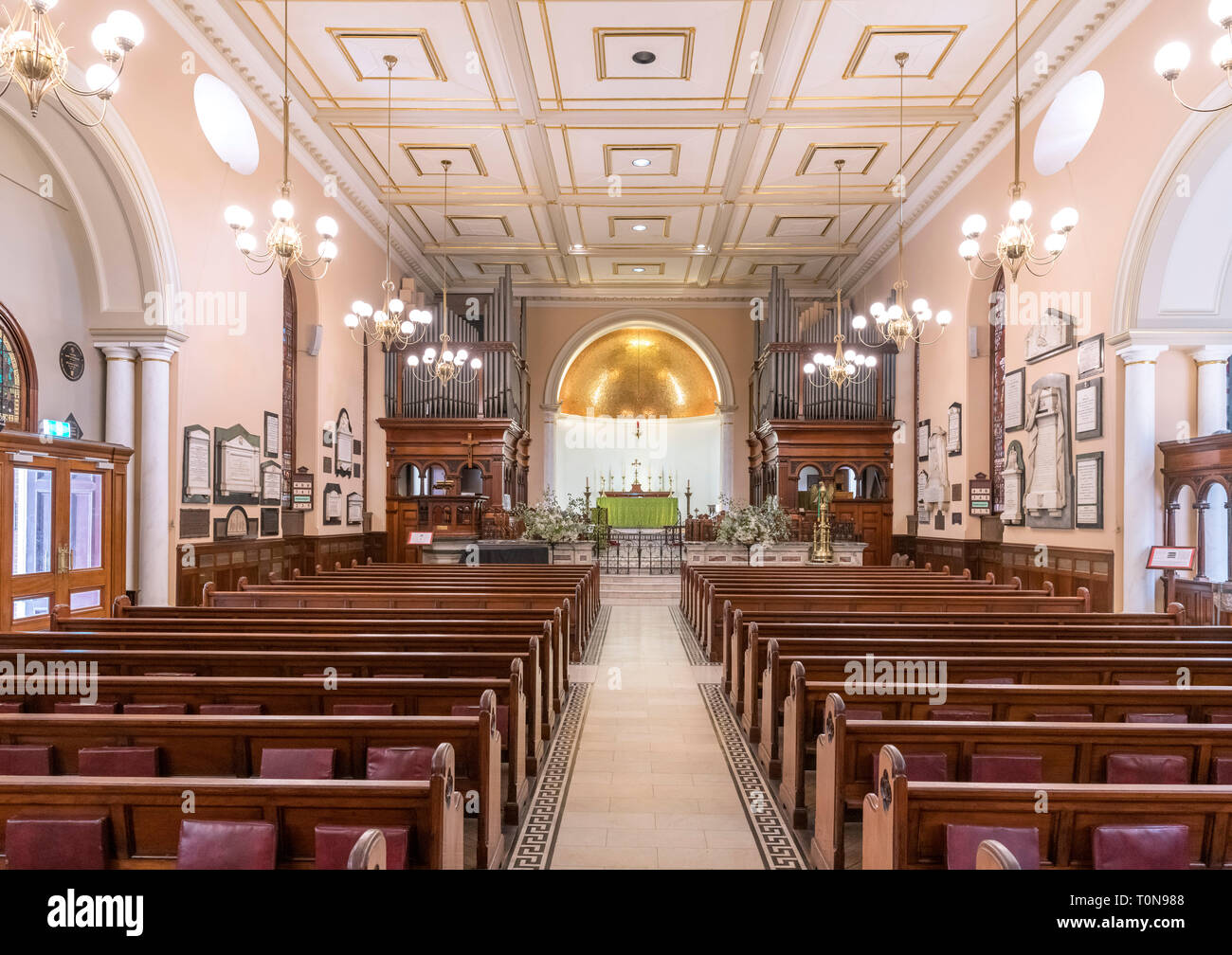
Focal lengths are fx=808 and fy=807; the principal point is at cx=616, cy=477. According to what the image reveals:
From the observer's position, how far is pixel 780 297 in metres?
16.1

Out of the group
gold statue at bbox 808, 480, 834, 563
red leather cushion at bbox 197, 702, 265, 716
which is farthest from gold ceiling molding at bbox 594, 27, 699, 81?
red leather cushion at bbox 197, 702, 265, 716

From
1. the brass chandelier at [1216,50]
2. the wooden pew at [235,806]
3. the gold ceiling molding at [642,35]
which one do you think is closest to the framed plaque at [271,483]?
the gold ceiling molding at [642,35]

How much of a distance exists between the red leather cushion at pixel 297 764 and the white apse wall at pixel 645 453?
17.2 meters

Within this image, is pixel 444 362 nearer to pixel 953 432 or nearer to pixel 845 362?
pixel 845 362

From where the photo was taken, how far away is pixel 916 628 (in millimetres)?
5410

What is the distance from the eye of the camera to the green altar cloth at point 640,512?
18.9 m

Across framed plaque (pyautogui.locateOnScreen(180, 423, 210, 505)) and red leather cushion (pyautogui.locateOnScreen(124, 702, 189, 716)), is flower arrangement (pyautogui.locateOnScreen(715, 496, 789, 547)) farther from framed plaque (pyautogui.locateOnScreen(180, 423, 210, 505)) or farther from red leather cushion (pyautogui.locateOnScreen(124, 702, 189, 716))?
red leather cushion (pyautogui.locateOnScreen(124, 702, 189, 716))

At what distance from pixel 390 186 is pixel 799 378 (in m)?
8.01

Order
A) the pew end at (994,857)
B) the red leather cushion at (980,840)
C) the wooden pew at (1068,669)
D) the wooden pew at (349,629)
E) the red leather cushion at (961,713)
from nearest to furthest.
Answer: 1. the pew end at (994,857)
2. the red leather cushion at (980,840)
3. the red leather cushion at (961,713)
4. the wooden pew at (1068,669)
5. the wooden pew at (349,629)

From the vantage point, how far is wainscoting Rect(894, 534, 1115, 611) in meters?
7.84

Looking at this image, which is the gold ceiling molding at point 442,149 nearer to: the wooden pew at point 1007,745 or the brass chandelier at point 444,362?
the brass chandelier at point 444,362
